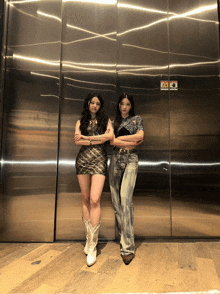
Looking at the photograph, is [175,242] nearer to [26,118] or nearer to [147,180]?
[147,180]

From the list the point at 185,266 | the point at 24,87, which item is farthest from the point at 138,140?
the point at 24,87

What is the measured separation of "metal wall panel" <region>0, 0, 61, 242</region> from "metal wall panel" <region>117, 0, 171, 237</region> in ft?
3.37

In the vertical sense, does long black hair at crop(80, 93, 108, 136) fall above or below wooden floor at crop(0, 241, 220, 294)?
above

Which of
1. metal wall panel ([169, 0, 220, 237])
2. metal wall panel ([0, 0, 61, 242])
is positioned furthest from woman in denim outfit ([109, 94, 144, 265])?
metal wall panel ([0, 0, 61, 242])

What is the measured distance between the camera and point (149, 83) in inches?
102

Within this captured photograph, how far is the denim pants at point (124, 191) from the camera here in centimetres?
179

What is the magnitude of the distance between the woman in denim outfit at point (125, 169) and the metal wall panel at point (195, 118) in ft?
2.74

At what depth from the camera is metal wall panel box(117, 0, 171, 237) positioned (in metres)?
2.41

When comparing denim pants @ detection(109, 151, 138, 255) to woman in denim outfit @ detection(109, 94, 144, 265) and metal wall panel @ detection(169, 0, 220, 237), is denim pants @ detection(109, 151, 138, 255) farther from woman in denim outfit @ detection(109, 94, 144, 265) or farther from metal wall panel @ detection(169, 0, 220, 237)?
metal wall panel @ detection(169, 0, 220, 237)

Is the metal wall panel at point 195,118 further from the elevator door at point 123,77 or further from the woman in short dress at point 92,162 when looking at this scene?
the woman in short dress at point 92,162

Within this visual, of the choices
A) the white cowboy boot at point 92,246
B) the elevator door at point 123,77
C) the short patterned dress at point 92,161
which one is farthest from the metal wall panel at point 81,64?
the white cowboy boot at point 92,246

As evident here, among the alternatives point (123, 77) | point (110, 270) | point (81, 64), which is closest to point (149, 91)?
point (123, 77)

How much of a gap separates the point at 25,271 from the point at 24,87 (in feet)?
7.44

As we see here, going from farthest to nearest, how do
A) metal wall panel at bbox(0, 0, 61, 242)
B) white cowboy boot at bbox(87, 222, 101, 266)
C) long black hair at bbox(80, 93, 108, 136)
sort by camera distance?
→ metal wall panel at bbox(0, 0, 61, 242), long black hair at bbox(80, 93, 108, 136), white cowboy boot at bbox(87, 222, 101, 266)
